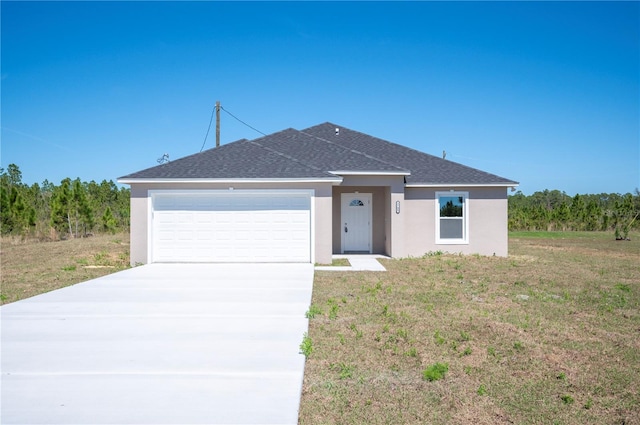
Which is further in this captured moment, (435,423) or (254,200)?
(254,200)

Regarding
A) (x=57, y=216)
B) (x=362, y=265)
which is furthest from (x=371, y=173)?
(x=57, y=216)

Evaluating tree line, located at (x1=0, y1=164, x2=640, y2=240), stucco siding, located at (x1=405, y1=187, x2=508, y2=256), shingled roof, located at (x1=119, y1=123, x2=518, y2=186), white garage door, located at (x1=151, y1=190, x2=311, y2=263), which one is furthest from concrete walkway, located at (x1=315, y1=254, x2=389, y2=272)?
tree line, located at (x1=0, y1=164, x2=640, y2=240)

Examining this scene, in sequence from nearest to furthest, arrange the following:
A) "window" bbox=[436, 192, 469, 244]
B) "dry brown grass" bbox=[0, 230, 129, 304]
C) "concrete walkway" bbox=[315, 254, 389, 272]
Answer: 1. "dry brown grass" bbox=[0, 230, 129, 304]
2. "concrete walkway" bbox=[315, 254, 389, 272]
3. "window" bbox=[436, 192, 469, 244]

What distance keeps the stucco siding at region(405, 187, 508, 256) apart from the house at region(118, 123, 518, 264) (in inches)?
1.5

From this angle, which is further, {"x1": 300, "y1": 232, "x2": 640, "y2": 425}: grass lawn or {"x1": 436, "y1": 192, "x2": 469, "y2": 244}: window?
{"x1": 436, "y1": 192, "x2": 469, "y2": 244}: window

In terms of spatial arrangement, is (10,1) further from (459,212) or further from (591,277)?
(591,277)

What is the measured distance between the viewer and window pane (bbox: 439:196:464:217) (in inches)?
654

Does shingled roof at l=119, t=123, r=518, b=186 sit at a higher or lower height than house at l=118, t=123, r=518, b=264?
higher

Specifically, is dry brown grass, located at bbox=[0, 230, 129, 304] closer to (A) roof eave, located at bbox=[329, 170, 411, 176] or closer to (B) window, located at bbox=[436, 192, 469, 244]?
(A) roof eave, located at bbox=[329, 170, 411, 176]

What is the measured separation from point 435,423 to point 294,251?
10474mm

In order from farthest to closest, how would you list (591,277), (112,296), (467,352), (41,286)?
(591,277) < (41,286) < (112,296) < (467,352)

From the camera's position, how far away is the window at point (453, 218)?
16.6 metres

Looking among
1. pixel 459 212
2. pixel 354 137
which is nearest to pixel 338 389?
pixel 459 212

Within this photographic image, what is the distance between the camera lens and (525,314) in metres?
7.27
